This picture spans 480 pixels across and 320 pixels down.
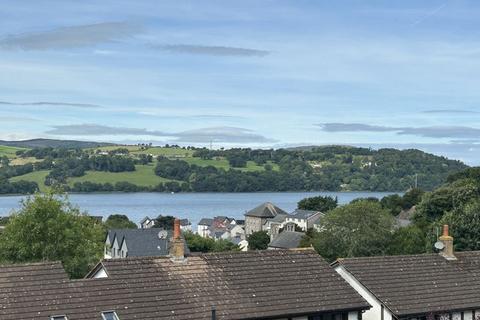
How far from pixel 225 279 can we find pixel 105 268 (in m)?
4.89

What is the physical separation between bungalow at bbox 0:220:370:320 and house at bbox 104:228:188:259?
54015 mm

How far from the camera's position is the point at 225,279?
3092 cm

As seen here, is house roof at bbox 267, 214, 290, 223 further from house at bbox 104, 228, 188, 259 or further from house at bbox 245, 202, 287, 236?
house at bbox 104, 228, 188, 259

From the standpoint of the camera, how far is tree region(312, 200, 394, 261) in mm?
75125

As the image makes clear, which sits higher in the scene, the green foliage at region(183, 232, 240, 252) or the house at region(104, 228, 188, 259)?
the house at region(104, 228, 188, 259)

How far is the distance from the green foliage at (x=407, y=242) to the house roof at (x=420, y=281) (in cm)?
3188

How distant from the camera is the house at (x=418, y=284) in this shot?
107 ft

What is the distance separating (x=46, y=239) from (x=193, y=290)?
22274 mm

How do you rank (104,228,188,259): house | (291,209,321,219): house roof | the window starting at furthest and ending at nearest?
1. (291,209,321,219): house roof
2. (104,228,188,259): house
3. the window

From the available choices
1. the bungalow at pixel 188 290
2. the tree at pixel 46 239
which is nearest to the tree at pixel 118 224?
the tree at pixel 46 239

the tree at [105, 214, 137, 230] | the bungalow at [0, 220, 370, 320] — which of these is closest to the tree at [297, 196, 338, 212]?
the tree at [105, 214, 137, 230]

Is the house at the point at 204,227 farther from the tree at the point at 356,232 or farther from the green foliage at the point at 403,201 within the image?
the tree at the point at 356,232

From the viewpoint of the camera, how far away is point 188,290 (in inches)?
1168

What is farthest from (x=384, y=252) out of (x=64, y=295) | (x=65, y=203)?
(x=64, y=295)
